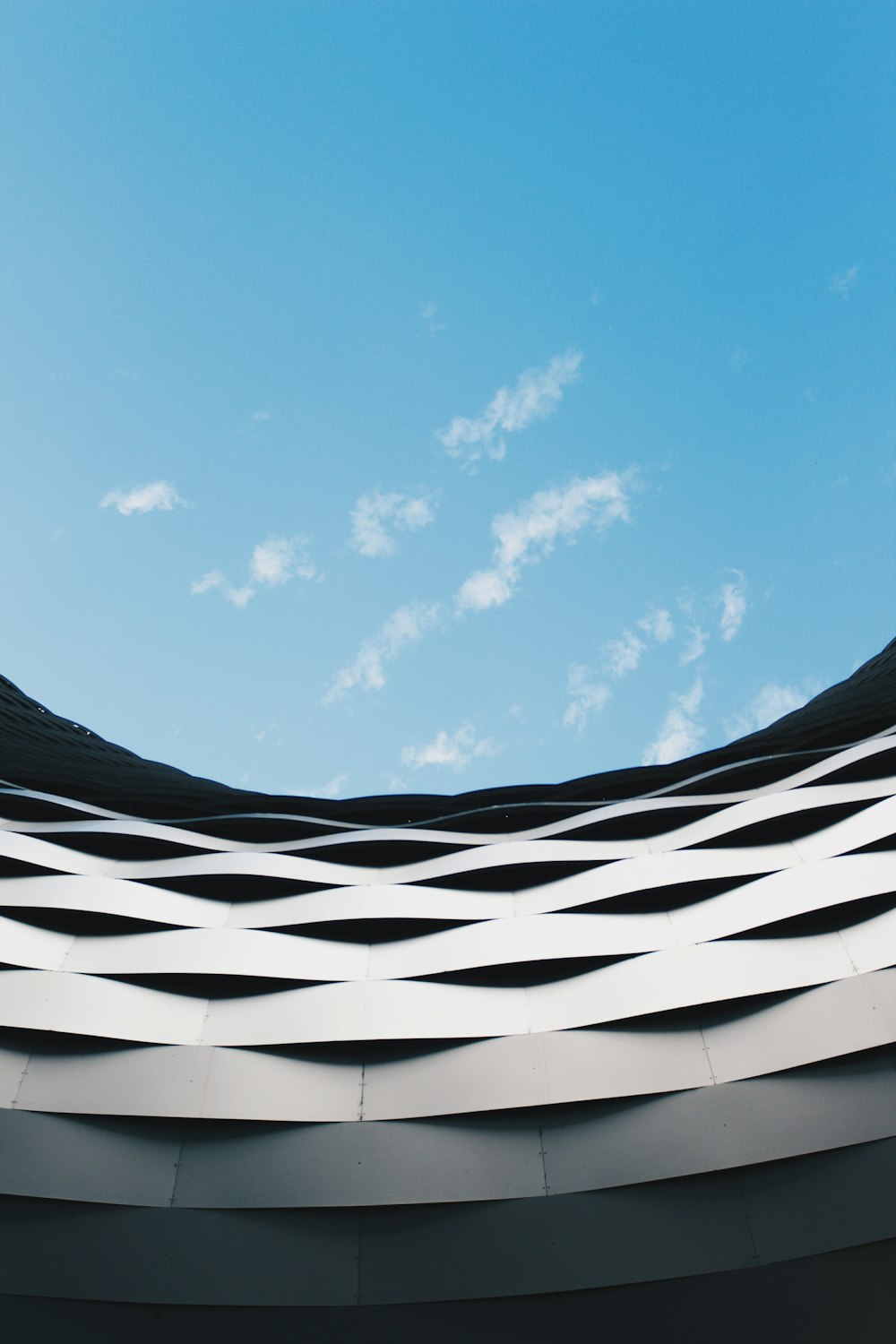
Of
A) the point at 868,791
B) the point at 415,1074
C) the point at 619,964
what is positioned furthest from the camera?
the point at 868,791

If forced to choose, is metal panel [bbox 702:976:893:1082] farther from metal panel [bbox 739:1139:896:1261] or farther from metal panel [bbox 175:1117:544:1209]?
metal panel [bbox 175:1117:544:1209]

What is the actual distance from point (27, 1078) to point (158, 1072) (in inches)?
51.2

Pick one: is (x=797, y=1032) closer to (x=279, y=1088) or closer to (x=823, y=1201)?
(x=823, y=1201)

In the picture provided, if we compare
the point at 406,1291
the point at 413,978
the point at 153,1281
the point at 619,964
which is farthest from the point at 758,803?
the point at 153,1281

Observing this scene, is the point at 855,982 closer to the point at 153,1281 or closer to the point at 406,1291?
the point at 406,1291

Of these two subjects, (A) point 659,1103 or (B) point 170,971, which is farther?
(B) point 170,971

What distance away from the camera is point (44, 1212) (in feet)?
27.2

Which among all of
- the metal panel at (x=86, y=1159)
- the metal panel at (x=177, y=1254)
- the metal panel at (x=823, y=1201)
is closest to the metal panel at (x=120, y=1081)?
the metal panel at (x=86, y=1159)

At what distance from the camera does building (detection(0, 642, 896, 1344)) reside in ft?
26.0

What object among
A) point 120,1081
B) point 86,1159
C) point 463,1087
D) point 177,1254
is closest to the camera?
point 177,1254

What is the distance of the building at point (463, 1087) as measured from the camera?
26.0 feet

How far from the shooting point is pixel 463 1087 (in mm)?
9664

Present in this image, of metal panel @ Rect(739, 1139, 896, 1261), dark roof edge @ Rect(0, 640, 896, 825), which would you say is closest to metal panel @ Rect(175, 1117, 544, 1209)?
metal panel @ Rect(739, 1139, 896, 1261)

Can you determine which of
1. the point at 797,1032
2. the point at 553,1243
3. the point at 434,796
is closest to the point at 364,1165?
the point at 553,1243
